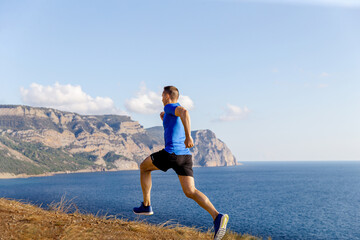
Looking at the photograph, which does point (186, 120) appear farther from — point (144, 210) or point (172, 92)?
point (144, 210)

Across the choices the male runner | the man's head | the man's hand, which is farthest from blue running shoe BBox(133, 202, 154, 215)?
the man's head

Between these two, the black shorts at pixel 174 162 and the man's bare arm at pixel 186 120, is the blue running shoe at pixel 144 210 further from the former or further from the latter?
the man's bare arm at pixel 186 120

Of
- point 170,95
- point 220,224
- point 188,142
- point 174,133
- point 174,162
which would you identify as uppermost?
point 170,95

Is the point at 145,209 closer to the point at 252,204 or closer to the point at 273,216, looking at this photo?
the point at 273,216

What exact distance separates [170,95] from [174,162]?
1.06 m

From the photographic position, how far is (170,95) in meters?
5.14

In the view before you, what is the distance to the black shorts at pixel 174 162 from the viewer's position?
491 cm

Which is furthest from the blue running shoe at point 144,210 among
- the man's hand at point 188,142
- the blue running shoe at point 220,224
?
the man's hand at point 188,142

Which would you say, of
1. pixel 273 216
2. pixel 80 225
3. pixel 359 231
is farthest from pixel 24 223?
pixel 273 216

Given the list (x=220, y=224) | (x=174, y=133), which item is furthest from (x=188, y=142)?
(x=220, y=224)

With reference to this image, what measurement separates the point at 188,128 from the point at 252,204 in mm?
73560

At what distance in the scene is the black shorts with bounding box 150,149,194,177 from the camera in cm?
491

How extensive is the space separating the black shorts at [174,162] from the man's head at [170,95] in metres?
0.80

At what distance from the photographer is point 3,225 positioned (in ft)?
16.8
